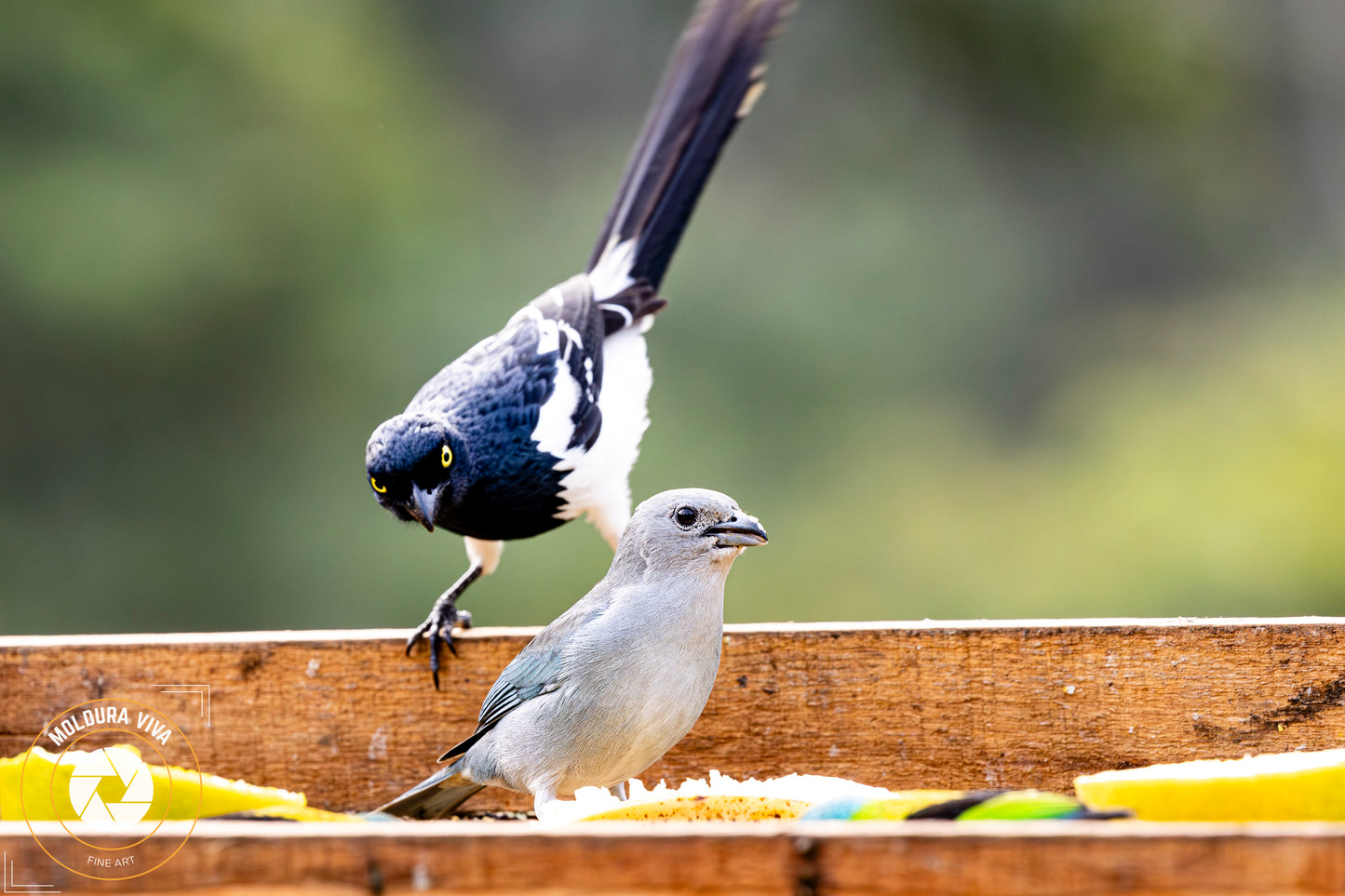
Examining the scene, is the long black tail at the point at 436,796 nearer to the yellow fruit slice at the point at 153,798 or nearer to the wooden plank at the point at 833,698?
the wooden plank at the point at 833,698

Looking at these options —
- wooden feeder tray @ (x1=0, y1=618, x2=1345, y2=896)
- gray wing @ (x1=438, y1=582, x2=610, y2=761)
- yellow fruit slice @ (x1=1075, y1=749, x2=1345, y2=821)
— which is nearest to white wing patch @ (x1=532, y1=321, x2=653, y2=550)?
wooden feeder tray @ (x1=0, y1=618, x2=1345, y2=896)

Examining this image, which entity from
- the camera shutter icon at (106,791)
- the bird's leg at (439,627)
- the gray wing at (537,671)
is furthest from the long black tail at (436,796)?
the camera shutter icon at (106,791)

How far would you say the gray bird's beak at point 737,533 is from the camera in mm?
1393

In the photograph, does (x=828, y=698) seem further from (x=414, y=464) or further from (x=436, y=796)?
(x=414, y=464)

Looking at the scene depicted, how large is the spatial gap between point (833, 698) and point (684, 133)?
1.21 m

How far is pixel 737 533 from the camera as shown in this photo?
1.40 metres

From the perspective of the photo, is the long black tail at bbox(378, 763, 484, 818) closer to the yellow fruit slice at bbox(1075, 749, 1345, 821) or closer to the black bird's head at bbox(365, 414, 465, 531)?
the black bird's head at bbox(365, 414, 465, 531)

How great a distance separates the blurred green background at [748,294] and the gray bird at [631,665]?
368 centimetres

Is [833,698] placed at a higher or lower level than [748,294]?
lower

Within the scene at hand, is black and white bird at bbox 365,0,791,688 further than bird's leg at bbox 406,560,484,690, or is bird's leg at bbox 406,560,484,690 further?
black and white bird at bbox 365,0,791,688

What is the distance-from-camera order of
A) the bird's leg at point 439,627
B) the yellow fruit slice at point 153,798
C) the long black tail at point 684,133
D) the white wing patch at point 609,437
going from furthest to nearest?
the long black tail at point 684,133 < the white wing patch at point 609,437 < the bird's leg at point 439,627 < the yellow fruit slice at point 153,798

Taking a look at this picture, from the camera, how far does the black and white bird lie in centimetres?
201

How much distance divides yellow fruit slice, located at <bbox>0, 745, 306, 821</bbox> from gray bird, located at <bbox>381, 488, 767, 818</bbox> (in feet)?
0.88

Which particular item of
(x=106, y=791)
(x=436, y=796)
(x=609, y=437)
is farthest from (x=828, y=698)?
(x=106, y=791)
